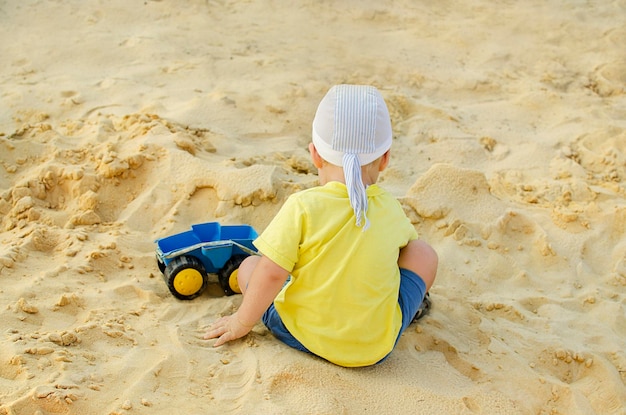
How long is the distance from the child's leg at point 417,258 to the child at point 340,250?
0.15 feet

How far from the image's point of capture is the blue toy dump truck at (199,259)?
258cm

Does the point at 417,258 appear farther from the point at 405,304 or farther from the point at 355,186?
the point at 355,186

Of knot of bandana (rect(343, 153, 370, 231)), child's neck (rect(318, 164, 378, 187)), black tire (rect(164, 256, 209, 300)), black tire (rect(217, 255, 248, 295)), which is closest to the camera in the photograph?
knot of bandana (rect(343, 153, 370, 231))

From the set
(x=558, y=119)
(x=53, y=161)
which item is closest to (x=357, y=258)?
(x=53, y=161)

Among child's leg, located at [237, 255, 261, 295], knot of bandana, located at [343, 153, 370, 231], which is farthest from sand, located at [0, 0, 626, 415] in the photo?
knot of bandana, located at [343, 153, 370, 231]

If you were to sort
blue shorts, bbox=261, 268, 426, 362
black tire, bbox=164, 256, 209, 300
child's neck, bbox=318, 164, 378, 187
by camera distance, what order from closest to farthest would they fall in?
child's neck, bbox=318, 164, 378, 187 → blue shorts, bbox=261, 268, 426, 362 → black tire, bbox=164, 256, 209, 300

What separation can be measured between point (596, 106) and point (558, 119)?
330mm

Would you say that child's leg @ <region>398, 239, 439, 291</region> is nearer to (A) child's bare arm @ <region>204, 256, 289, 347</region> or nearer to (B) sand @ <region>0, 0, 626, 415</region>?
(B) sand @ <region>0, 0, 626, 415</region>

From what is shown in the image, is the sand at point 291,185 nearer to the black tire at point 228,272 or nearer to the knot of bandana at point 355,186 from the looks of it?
the black tire at point 228,272

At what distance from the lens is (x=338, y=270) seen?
2104 mm

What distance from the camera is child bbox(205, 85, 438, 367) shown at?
2.06m

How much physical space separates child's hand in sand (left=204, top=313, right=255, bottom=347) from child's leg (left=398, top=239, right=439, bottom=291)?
553mm

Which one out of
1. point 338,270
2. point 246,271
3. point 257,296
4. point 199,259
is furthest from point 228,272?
point 338,270

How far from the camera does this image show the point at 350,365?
86.3 inches
